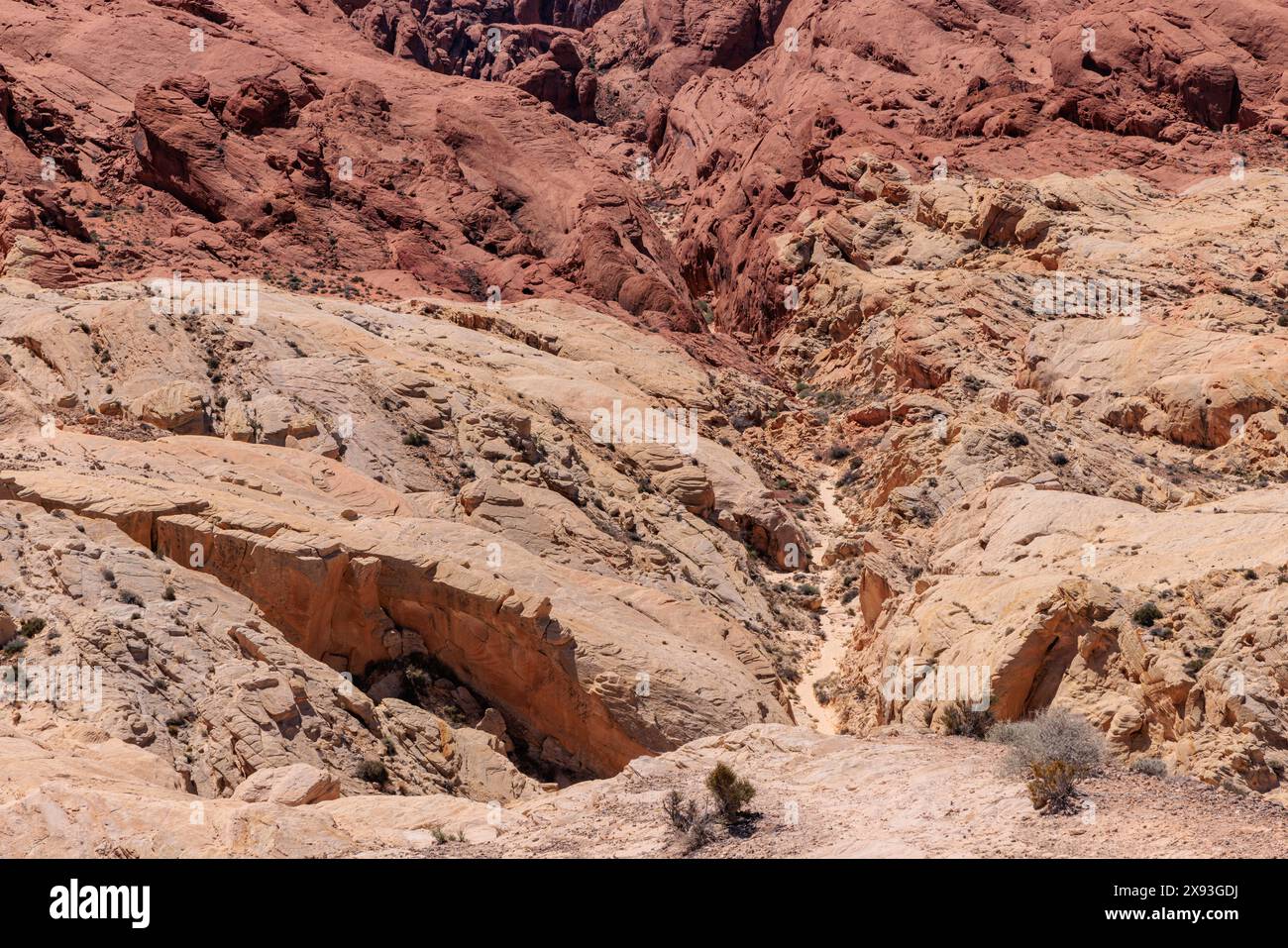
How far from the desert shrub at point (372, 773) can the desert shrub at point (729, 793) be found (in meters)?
5.77

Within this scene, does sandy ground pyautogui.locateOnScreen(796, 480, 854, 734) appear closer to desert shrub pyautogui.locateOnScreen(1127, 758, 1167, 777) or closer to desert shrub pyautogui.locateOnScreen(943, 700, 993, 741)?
desert shrub pyautogui.locateOnScreen(943, 700, 993, 741)

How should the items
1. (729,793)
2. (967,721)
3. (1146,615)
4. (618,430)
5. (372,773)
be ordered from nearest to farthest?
(729,793), (967,721), (1146,615), (372,773), (618,430)

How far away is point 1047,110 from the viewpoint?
196 feet

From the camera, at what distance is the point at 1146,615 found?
1595cm

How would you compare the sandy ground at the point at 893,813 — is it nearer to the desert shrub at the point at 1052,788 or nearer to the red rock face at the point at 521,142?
the desert shrub at the point at 1052,788

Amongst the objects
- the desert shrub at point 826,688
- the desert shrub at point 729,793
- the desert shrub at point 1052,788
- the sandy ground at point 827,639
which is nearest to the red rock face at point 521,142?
the sandy ground at point 827,639

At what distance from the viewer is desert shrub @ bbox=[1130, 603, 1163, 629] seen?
15906 millimetres

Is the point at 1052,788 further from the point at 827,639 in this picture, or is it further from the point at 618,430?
the point at 618,430

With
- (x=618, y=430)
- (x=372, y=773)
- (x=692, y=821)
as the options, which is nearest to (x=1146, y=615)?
(x=692, y=821)

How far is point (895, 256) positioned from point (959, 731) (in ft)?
134

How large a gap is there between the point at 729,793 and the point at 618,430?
2303 centimetres

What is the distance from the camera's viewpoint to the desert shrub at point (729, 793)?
12.2 meters
